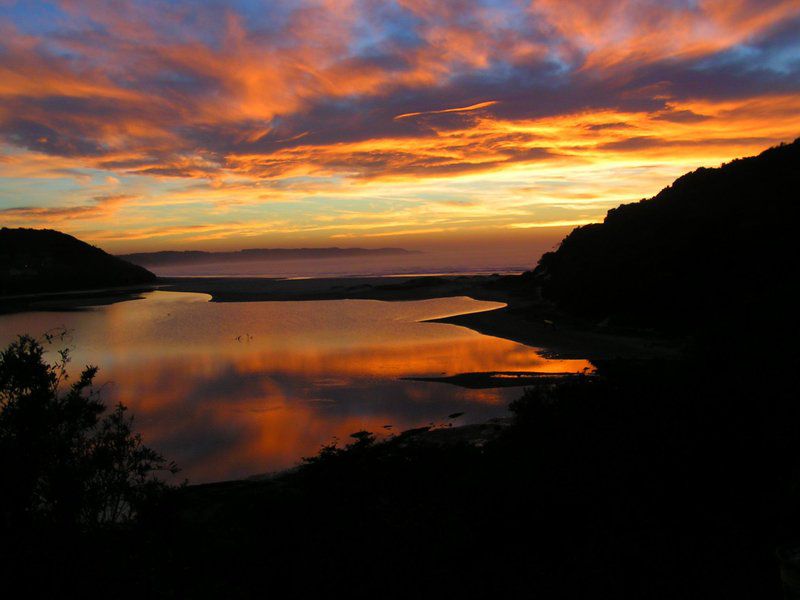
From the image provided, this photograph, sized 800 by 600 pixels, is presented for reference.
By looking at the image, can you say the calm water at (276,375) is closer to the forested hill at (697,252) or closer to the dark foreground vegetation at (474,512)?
the dark foreground vegetation at (474,512)

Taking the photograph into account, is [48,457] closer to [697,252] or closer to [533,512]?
[533,512]

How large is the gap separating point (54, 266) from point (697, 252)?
92.7 m

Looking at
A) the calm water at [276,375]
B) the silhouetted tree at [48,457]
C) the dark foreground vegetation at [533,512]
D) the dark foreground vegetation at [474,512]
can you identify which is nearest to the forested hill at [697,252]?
the calm water at [276,375]

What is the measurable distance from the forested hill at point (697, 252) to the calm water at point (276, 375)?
8471mm

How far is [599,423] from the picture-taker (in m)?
11.1

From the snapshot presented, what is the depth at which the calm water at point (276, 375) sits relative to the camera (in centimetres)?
1622

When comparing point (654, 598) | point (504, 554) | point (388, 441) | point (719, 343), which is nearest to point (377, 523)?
point (504, 554)

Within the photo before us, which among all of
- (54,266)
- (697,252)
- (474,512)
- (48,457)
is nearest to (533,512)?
(474,512)

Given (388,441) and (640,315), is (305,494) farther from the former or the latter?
(640,315)

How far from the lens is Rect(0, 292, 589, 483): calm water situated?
16219 millimetres

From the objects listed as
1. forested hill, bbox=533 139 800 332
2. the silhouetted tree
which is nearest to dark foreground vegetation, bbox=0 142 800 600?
the silhouetted tree

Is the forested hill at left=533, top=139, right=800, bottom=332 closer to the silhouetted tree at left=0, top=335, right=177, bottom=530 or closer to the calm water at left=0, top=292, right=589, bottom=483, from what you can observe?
the calm water at left=0, top=292, right=589, bottom=483

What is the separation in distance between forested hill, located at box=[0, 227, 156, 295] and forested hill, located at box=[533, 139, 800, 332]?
7632cm

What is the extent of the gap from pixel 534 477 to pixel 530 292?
48.8m
